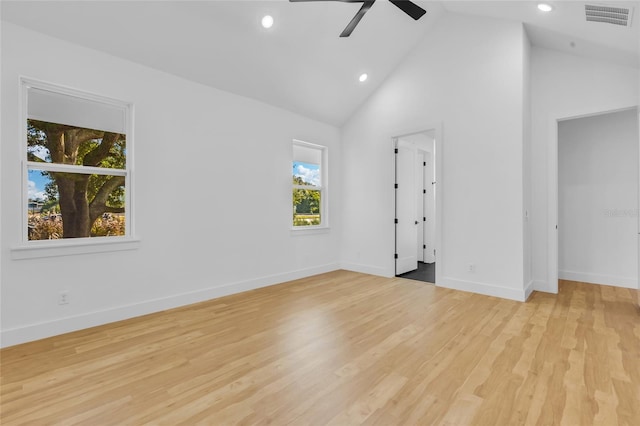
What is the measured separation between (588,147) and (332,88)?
4168 millimetres

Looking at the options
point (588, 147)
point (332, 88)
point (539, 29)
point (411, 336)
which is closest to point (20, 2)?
point (332, 88)

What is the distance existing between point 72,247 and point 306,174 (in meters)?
3.61

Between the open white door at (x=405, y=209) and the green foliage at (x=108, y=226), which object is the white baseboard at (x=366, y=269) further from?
the green foliage at (x=108, y=226)

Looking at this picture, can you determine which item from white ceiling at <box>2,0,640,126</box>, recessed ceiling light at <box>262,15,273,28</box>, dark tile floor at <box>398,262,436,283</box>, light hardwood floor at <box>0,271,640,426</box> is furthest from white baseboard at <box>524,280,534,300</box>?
recessed ceiling light at <box>262,15,273,28</box>

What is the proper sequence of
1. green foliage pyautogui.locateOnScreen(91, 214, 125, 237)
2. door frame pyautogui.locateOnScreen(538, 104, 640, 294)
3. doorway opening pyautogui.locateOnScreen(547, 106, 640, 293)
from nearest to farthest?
1. green foliage pyautogui.locateOnScreen(91, 214, 125, 237)
2. door frame pyautogui.locateOnScreen(538, 104, 640, 294)
3. doorway opening pyautogui.locateOnScreen(547, 106, 640, 293)

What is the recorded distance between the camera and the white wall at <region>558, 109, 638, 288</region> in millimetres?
4711

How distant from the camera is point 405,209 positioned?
19.5ft

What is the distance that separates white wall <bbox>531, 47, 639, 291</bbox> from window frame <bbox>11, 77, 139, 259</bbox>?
535cm

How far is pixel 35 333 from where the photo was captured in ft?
9.51

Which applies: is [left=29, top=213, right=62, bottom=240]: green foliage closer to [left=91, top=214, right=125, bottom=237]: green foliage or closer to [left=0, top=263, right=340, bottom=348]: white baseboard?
[left=91, top=214, right=125, bottom=237]: green foliage

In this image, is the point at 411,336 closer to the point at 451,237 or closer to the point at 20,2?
the point at 451,237

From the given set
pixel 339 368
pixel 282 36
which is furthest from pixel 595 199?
pixel 282 36

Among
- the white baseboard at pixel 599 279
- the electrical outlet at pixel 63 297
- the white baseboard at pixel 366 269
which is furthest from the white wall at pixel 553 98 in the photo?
the electrical outlet at pixel 63 297

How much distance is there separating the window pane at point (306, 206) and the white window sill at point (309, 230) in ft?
0.52
